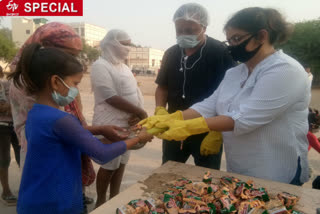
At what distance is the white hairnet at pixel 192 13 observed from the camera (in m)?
2.21

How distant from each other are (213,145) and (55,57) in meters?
1.22

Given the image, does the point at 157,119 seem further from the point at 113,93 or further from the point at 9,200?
the point at 9,200

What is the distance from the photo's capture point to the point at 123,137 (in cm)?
185

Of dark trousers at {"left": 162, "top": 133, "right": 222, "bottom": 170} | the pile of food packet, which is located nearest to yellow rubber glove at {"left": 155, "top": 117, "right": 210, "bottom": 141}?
the pile of food packet

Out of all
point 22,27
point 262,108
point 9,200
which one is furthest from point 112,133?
point 22,27

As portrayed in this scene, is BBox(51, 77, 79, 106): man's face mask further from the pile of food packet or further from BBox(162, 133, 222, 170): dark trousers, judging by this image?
BBox(162, 133, 222, 170): dark trousers

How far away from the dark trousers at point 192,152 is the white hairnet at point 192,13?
979 mm

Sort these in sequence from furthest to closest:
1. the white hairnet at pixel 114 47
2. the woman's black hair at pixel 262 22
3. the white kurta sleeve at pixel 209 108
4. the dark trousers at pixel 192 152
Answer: the white hairnet at pixel 114 47 → the dark trousers at pixel 192 152 → the white kurta sleeve at pixel 209 108 → the woman's black hair at pixel 262 22

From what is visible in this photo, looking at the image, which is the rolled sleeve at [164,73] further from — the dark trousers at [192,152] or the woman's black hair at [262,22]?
the woman's black hair at [262,22]

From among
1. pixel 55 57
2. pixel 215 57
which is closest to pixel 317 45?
pixel 215 57

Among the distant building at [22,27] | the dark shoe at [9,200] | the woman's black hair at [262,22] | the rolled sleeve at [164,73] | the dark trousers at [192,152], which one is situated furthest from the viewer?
the distant building at [22,27]

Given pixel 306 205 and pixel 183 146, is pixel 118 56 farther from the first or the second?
pixel 306 205

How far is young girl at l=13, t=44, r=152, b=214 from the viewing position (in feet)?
4.42

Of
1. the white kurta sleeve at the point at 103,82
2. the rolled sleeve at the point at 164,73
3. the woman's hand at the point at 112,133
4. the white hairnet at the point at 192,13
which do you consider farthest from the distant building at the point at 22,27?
the woman's hand at the point at 112,133
